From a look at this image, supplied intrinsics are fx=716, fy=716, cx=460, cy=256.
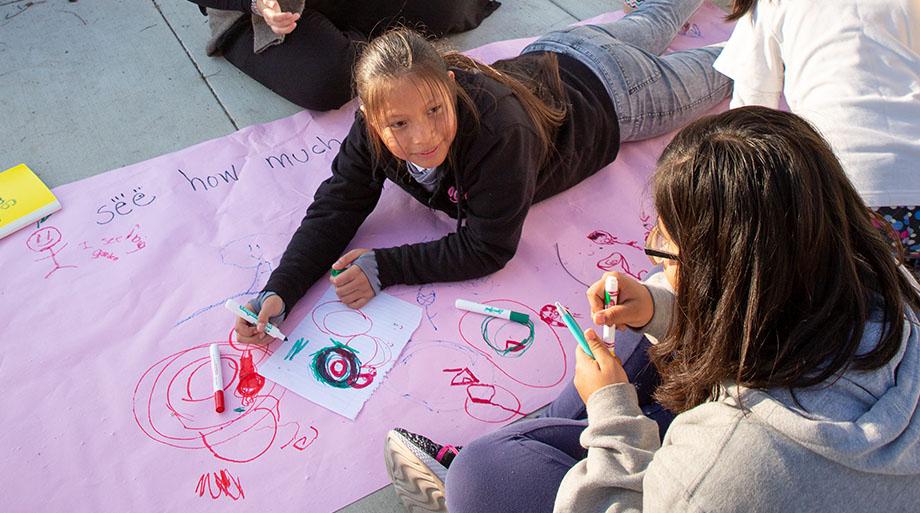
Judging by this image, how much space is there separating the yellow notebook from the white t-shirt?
1.64 meters

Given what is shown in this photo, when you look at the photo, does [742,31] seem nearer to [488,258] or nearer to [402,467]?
[488,258]

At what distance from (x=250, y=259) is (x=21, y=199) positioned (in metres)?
0.61

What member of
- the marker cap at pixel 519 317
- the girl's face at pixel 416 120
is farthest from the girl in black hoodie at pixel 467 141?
the marker cap at pixel 519 317

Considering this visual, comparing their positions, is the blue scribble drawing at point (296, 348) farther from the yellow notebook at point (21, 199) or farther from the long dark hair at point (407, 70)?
the yellow notebook at point (21, 199)

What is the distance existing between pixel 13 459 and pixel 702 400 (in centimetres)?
118

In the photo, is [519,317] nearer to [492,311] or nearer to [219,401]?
[492,311]

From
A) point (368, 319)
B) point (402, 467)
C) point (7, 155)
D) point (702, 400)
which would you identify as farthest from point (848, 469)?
point (7, 155)

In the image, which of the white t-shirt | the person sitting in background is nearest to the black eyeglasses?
the white t-shirt

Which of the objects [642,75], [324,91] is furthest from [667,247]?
[324,91]

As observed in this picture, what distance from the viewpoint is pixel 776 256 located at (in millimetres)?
706

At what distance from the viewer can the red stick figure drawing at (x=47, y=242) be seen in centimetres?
159

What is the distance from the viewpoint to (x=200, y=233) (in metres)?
1.64

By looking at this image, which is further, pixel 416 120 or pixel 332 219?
pixel 332 219

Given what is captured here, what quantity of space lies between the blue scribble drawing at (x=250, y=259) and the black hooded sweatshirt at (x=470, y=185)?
81 millimetres
